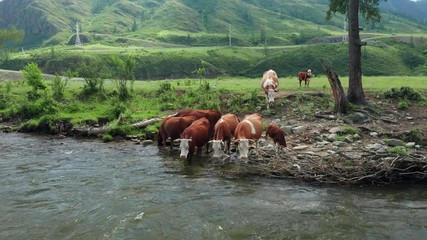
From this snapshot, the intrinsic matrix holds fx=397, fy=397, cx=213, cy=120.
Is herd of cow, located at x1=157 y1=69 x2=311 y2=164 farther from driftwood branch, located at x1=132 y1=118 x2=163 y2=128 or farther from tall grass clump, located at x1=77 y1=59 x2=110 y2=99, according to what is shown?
Result: tall grass clump, located at x1=77 y1=59 x2=110 y2=99

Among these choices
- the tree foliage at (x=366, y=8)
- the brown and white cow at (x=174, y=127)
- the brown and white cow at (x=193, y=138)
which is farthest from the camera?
the tree foliage at (x=366, y=8)

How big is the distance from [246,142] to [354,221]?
5689mm

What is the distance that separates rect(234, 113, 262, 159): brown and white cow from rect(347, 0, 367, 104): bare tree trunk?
7.31 meters

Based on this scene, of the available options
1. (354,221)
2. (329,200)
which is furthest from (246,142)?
(354,221)

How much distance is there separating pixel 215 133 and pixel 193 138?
3.16 feet

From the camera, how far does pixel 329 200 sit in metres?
11.6

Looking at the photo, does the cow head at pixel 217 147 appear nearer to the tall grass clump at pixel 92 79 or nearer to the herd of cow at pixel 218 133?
the herd of cow at pixel 218 133

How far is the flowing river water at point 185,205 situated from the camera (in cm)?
Result: 972

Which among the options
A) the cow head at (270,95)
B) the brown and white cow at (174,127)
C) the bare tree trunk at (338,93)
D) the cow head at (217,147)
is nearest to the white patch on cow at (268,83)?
the cow head at (270,95)

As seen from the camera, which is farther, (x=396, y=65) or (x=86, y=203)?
(x=396, y=65)

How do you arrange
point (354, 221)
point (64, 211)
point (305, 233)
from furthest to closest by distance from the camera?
point (64, 211), point (354, 221), point (305, 233)

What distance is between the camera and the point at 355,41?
2084 cm

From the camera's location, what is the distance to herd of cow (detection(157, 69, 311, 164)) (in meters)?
15.5

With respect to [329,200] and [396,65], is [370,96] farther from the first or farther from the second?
[396,65]
